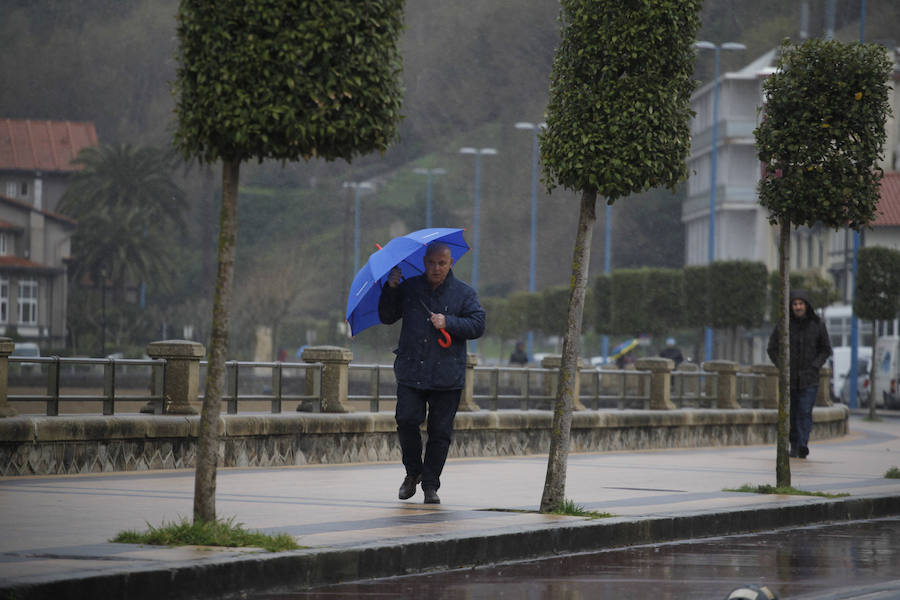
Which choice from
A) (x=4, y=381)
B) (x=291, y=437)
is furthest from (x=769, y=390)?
(x=4, y=381)

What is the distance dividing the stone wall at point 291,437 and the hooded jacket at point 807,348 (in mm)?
4016

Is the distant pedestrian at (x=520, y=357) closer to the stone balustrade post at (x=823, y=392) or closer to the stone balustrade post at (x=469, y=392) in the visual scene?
the stone balustrade post at (x=823, y=392)

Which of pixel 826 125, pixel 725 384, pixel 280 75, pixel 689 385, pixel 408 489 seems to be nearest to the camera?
pixel 280 75

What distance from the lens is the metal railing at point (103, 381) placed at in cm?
1412

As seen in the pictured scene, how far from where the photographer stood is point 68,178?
386 feet

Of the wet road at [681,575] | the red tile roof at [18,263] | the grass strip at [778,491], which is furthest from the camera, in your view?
the red tile roof at [18,263]

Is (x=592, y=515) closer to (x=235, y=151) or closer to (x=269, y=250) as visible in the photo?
(x=235, y=151)

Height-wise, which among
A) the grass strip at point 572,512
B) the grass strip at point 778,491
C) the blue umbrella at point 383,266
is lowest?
the grass strip at point 778,491

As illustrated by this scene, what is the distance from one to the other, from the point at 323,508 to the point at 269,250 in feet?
444

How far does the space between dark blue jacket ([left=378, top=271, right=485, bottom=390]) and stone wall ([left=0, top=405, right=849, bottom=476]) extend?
3433 millimetres

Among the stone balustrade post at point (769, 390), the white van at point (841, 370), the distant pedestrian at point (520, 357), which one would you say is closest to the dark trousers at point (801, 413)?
the stone balustrade post at point (769, 390)

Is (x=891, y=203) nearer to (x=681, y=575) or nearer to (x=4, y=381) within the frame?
(x=4, y=381)

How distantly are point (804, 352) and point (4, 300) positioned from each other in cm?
8040

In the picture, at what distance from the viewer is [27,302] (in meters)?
96.2
